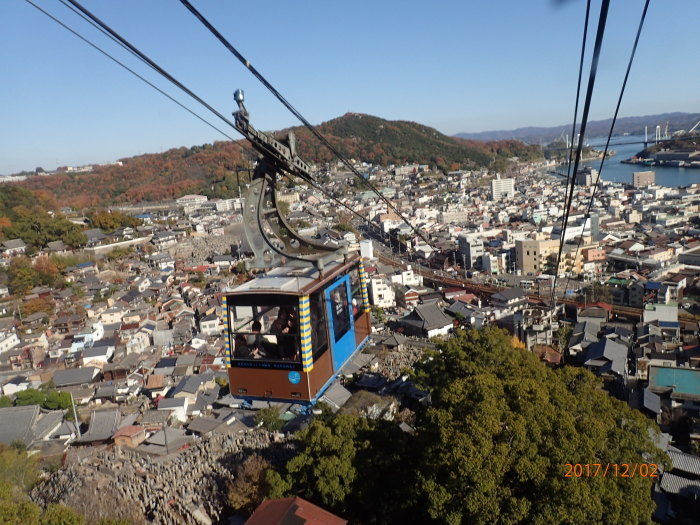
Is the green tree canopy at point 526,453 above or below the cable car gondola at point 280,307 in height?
below

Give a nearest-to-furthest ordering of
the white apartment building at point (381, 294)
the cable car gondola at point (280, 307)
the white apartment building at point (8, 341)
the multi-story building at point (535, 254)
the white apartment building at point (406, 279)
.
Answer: the cable car gondola at point (280, 307), the white apartment building at point (8, 341), the white apartment building at point (381, 294), the white apartment building at point (406, 279), the multi-story building at point (535, 254)

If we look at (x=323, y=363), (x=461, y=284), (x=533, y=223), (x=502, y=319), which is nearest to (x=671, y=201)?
(x=533, y=223)

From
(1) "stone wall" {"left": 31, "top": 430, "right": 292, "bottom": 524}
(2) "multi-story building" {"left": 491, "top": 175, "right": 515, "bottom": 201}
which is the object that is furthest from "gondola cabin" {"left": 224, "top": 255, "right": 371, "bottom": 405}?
(2) "multi-story building" {"left": 491, "top": 175, "right": 515, "bottom": 201}

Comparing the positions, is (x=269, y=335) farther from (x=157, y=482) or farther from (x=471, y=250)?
(x=471, y=250)

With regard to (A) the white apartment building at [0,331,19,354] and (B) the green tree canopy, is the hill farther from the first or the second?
(B) the green tree canopy

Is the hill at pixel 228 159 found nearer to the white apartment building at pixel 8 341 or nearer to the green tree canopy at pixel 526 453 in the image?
the white apartment building at pixel 8 341
